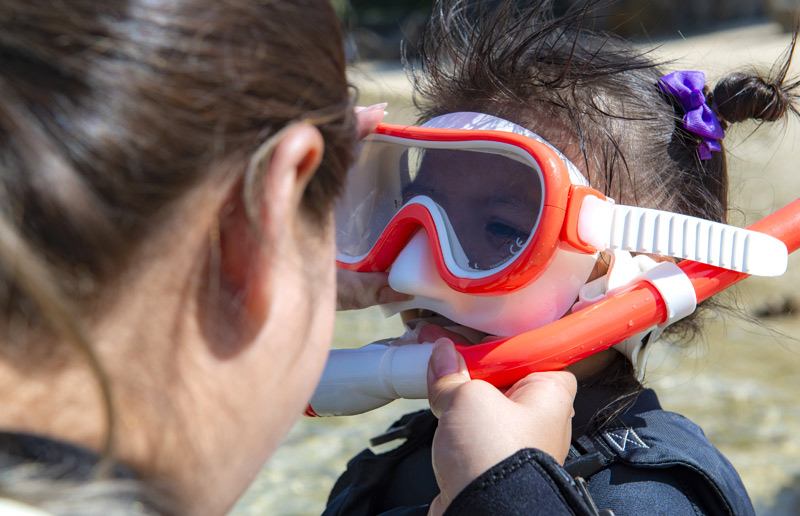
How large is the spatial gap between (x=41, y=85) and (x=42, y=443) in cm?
33

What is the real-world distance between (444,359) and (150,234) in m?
0.66

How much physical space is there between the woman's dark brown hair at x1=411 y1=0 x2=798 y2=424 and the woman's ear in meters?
0.74

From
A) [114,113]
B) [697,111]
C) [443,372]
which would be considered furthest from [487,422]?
[697,111]

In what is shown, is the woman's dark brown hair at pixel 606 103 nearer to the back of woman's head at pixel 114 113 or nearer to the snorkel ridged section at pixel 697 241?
the snorkel ridged section at pixel 697 241

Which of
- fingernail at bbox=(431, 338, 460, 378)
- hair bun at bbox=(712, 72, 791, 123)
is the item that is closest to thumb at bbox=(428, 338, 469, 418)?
fingernail at bbox=(431, 338, 460, 378)

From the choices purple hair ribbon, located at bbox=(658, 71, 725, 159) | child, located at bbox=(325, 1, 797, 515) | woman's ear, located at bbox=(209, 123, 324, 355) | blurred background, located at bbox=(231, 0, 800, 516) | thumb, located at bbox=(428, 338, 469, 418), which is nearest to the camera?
woman's ear, located at bbox=(209, 123, 324, 355)

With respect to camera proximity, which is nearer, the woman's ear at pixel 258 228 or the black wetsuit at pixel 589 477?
the woman's ear at pixel 258 228

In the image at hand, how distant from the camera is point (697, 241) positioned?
1260mm

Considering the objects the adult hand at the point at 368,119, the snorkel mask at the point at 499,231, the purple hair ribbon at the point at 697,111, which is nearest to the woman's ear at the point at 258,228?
the snorkel mask at the point at 499,231

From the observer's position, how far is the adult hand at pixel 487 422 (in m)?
1.07

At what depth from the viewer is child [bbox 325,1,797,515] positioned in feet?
4.51

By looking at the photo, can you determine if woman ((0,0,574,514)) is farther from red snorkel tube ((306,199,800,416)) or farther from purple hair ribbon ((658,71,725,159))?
purple hair ribbon ((658,71,725,159))

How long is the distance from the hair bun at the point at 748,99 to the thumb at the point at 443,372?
75 centimetres

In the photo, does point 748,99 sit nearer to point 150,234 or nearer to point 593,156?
point 593,156
